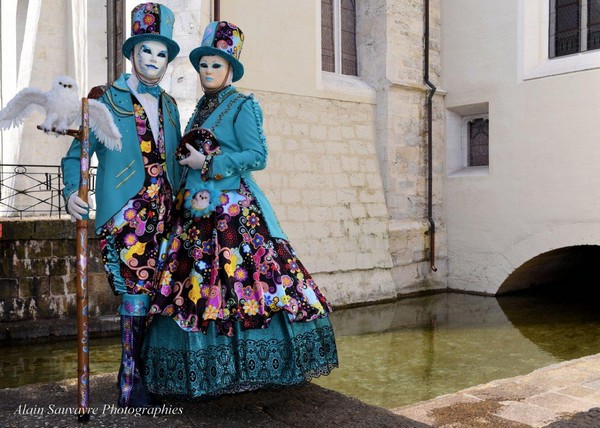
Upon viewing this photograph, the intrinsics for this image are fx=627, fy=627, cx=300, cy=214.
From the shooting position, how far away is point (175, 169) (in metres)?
2.63

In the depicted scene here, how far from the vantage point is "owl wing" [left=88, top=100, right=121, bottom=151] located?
234cm

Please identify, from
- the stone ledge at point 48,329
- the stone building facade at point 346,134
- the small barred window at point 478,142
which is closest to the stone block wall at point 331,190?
the stone building facade at point 346,134

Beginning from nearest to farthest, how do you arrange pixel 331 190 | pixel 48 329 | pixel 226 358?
pixel 226 358, pixel 48 329, pixel 331 190

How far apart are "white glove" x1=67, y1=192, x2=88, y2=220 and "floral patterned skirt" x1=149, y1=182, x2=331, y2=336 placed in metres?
0.36

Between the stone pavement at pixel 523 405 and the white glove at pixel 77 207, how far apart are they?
1678mm

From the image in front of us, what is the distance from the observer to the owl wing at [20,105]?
7.35ft

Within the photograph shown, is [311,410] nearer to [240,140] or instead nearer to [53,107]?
[240,140]

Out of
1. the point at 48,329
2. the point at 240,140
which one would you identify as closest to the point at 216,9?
the point at 48,329

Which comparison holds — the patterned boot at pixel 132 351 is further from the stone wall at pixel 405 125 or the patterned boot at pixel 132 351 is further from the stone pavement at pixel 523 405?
the stone wall at pixel 405 125

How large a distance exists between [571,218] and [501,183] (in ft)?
3.56

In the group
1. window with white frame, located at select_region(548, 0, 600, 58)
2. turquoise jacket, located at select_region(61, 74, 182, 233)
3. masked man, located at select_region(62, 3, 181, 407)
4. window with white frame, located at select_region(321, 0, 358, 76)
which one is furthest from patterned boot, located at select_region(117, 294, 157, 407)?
window with white frame, located at select_region(548, 0, 600, 58)

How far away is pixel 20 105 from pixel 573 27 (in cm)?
751

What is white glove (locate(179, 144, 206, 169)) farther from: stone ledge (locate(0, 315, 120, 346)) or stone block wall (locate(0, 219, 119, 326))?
stone ledge (locate(0, 315, 120, 346))

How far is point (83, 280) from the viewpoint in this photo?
2.30 m
